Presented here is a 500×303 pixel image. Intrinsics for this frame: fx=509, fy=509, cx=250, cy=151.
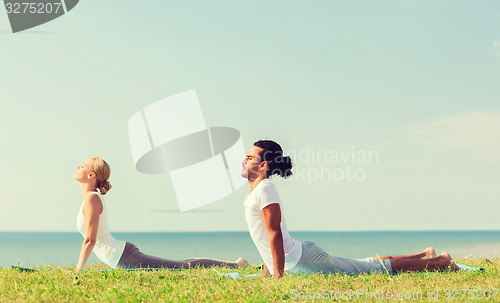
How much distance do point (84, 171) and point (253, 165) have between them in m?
2.76

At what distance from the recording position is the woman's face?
774cm

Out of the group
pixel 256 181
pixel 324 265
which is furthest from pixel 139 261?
pixel 324 265

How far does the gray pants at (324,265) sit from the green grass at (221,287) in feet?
0.54

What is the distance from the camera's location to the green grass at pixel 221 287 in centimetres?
570

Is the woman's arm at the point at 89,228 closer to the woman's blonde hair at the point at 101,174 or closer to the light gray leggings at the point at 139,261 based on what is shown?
the woman's blonde hair at the point at 101,174

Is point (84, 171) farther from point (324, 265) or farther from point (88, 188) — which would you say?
point (324, 265)

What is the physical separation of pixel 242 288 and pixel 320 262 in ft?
4.15

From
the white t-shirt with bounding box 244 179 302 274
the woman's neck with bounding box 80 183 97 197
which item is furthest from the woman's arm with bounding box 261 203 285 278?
the woman's neck with bounding box 80 183 97 197

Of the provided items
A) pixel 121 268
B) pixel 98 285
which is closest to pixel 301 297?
pixel 98 285

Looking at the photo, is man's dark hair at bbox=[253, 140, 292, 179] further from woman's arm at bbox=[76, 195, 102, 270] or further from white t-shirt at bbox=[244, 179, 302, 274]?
woman's arm at bbox=[76, 195, 102, 270]

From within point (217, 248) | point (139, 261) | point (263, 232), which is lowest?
point (217, 248)

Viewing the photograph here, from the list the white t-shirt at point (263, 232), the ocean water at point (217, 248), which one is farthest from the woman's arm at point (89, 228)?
the ocean water at point (217, 248)

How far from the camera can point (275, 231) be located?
631 centimetres

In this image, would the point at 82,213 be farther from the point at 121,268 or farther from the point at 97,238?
the point at 121,268
